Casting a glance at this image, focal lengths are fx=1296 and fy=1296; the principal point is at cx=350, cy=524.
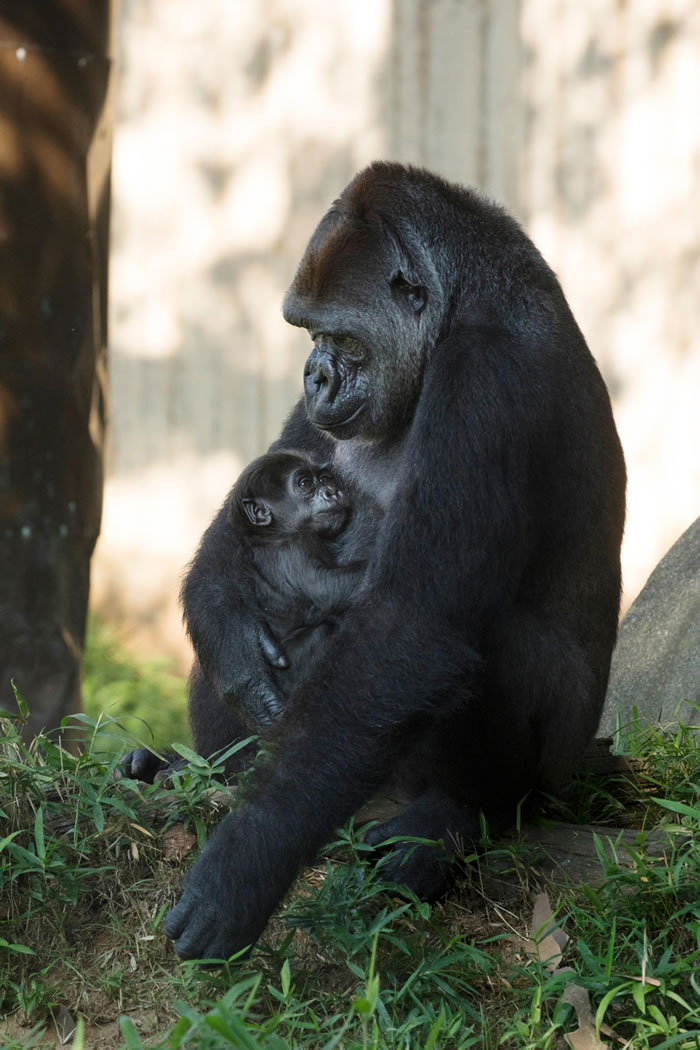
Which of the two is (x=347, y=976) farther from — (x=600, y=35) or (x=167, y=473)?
(x=600, y=35)

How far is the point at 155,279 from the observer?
9.19m

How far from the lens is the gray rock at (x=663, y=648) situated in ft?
16.2

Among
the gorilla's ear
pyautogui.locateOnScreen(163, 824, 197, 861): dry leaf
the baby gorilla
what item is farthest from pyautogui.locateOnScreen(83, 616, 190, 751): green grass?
the gorilla's ear

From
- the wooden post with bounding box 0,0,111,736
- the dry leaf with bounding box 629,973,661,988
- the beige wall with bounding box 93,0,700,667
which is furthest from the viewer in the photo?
the beige wall with bounding box 93,0,700,667

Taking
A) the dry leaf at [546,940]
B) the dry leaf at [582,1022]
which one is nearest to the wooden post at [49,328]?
the dry leaf at [546,940]

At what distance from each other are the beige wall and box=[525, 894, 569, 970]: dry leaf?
5722 millimetres

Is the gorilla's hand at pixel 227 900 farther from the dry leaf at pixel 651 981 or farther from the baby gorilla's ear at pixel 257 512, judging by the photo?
the baby gorilla's ear at pixel 257 512

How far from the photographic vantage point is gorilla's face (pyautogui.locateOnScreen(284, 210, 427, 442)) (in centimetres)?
393

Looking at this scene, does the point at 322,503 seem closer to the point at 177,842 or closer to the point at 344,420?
the point at 344,420

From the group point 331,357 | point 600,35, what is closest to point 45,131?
point 331,357

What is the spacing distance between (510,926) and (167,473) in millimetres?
6168

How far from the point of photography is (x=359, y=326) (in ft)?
12.9

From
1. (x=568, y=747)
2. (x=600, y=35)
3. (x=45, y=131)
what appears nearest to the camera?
(x=568, y=747)

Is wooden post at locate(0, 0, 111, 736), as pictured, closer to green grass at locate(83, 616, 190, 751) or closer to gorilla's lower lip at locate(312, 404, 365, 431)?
gorilla's lower lip at locate(312, 404, 365, 431)
